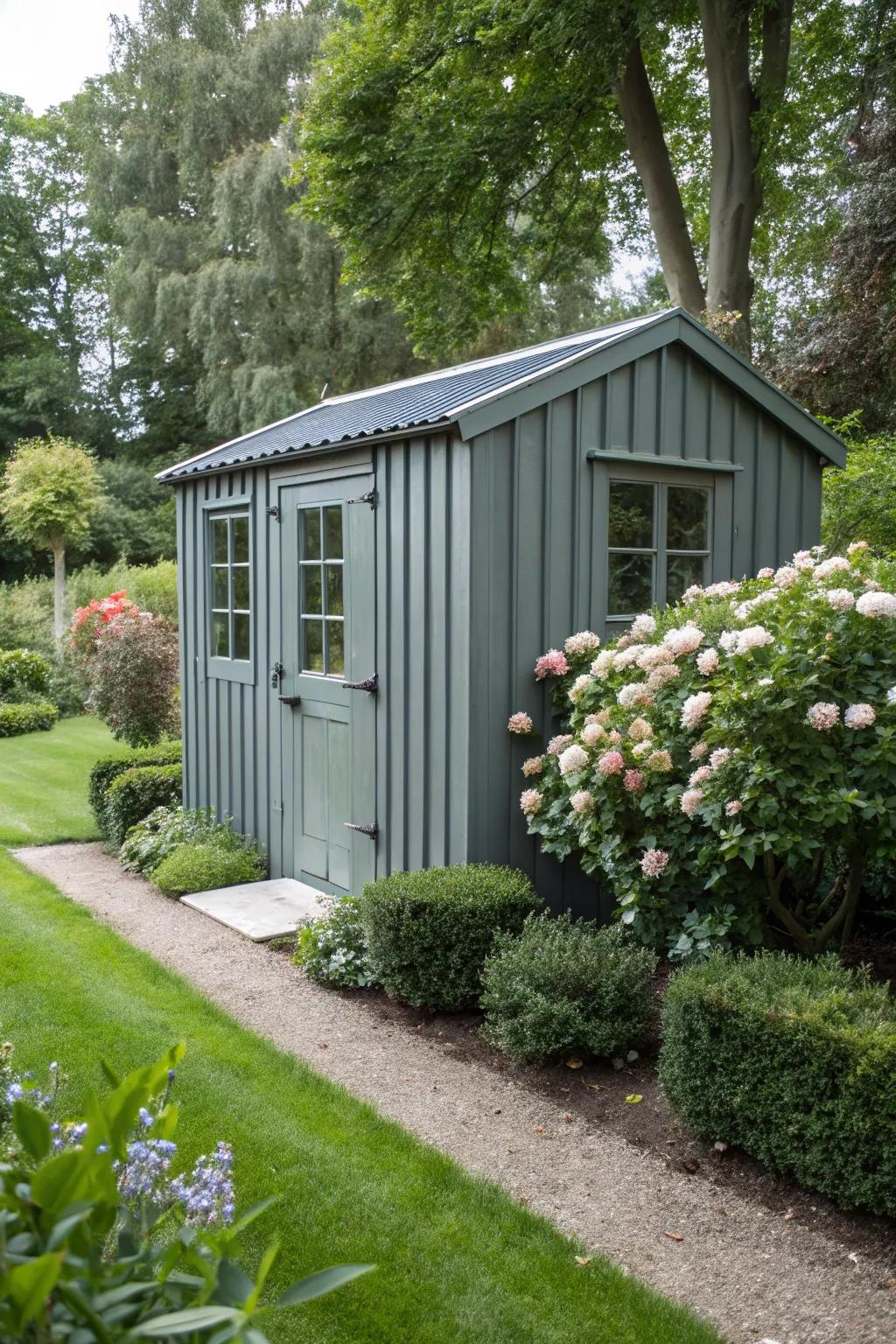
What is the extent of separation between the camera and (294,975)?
18.6 ft

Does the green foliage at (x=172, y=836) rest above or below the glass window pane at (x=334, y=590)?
below

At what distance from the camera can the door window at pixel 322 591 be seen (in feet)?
21.6

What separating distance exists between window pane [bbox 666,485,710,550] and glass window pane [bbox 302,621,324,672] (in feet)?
7.43

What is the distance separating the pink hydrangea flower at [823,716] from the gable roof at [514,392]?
7.22 ft

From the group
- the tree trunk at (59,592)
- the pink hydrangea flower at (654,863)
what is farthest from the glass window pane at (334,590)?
the tree trunk at (59,592)

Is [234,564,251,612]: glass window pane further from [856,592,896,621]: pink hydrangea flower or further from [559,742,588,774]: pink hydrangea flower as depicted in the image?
[856,592,896,621]: pink hydrangea flower

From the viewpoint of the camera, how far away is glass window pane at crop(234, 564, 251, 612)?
7762 mm

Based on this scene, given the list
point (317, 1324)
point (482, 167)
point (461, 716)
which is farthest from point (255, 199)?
point (317, 1324)

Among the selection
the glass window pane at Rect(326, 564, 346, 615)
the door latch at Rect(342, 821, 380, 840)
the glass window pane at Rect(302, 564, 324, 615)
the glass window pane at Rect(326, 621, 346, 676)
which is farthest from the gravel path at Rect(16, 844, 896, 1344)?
the glass window pane at Rect(302, 564, 324, 615)

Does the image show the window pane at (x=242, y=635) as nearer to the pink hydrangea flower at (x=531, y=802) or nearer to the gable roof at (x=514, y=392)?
the gable roof at (x=514, y=392)

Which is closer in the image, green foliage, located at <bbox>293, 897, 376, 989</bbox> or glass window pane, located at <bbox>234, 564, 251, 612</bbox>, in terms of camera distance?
green foliage, located at <bbox>293, 897, 376, 989</bbox>

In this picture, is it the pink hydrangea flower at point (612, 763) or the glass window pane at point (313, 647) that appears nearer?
the pink hydrangea flower at point (612, 763)

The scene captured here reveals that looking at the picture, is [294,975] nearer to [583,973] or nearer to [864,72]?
[583,973]

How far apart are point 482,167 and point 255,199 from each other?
8590 mm
